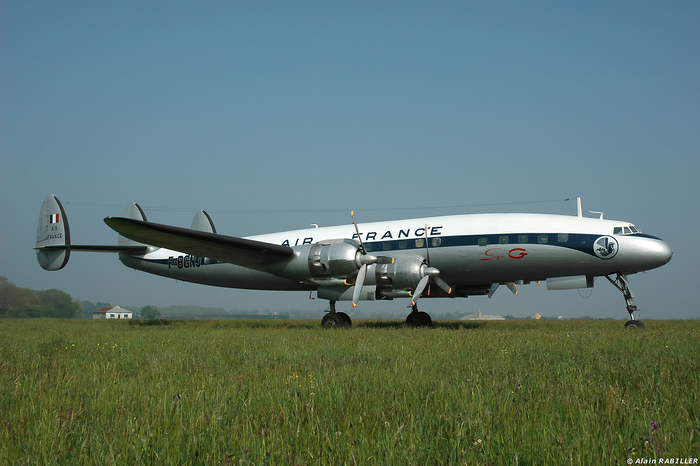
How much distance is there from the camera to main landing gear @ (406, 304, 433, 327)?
19.6 m

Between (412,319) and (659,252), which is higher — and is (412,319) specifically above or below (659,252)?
below

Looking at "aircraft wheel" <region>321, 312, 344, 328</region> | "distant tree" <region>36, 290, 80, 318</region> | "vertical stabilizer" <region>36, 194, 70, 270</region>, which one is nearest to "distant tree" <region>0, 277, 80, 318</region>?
"distant tree" <region>36, 290, 80, 318</region>

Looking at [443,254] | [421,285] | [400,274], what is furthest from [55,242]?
[443,254]

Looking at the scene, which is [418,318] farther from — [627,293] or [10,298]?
[10,298]

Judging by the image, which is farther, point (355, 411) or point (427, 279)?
point (427, 279)

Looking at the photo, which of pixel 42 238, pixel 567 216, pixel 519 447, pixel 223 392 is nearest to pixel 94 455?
pixel 223 392

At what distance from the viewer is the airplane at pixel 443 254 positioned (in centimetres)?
1571

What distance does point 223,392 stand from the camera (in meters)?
4.41

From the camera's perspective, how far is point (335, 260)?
16.1m

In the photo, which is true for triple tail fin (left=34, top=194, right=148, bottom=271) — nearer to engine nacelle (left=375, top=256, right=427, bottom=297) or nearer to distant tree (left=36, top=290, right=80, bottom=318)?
engine nacelle (left=375, top=256, right=427, bottom=297)

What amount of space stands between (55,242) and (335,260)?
1628cm

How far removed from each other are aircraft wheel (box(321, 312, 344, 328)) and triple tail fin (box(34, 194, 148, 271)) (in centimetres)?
1251

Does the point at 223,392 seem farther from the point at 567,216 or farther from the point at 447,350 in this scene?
the point at 567,216

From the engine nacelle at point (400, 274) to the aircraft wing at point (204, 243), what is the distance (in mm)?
3518
